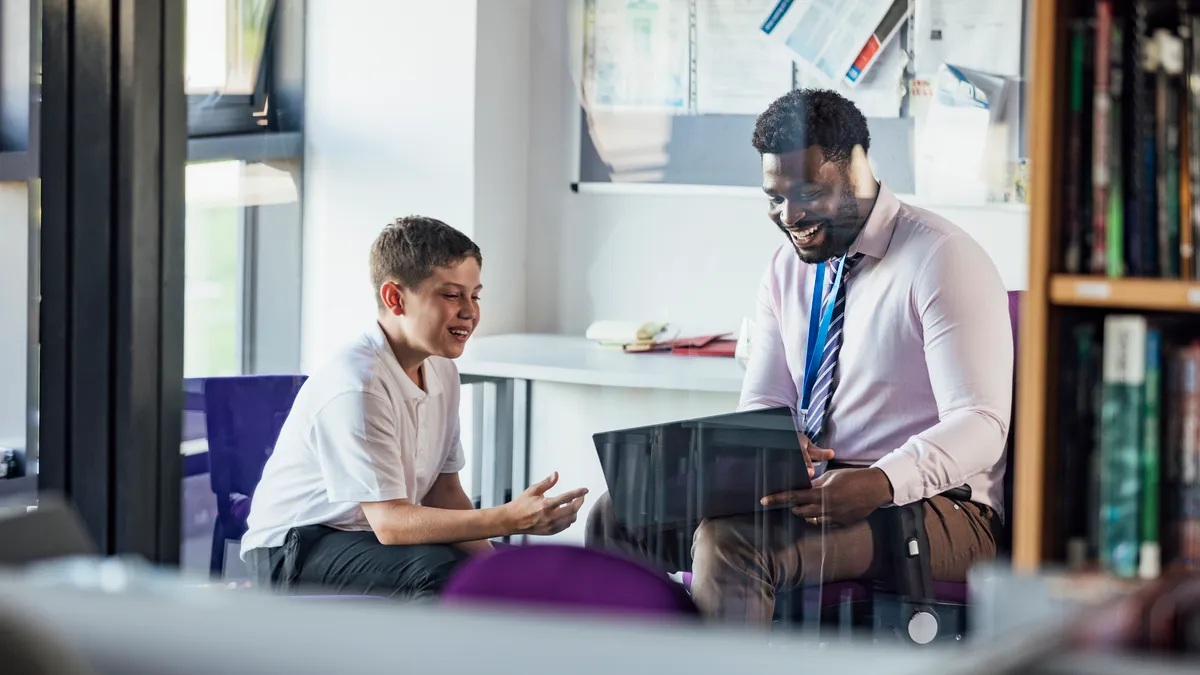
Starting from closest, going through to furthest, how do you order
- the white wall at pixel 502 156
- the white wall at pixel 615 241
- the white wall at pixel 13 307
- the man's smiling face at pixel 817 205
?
the white wall at pixel 13 307, the man's smiling face at pixel 817 205, the white wall at pixel 615 241, the white wall at pixel 502 156

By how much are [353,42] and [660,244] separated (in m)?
0.87

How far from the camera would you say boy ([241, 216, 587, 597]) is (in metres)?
2.01

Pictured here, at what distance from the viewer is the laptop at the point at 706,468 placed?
2162mm

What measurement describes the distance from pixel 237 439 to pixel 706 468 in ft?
2.86

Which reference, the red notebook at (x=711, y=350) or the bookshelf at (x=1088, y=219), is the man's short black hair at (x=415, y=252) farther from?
the bookshelf at (x=1088, y=219)

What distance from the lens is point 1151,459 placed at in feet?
4.02

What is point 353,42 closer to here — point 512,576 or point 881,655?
point 512,576

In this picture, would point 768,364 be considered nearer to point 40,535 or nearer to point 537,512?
point 537,512

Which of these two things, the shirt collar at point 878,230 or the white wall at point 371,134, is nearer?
the shirt collar at point 878,230

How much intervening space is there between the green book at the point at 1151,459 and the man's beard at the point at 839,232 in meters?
1.01

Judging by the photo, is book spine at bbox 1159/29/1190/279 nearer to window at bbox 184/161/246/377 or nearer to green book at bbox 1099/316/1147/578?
green book at bbox 1099/316/1147/578

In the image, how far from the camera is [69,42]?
6.11ft

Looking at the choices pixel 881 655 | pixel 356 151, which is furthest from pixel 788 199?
pixel 881 655

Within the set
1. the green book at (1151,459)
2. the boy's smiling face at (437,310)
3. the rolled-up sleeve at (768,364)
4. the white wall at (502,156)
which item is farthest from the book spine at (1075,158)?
the white wall at (502,156)
